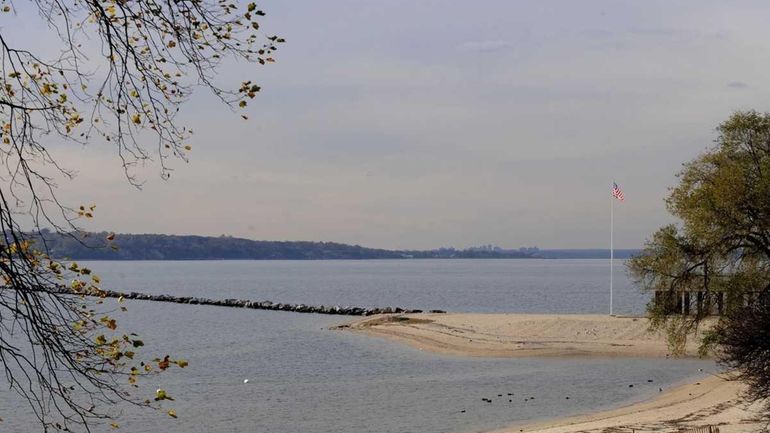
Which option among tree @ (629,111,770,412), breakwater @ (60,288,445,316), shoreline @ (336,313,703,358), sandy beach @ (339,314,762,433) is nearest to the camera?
sandy beach @ (339,314,762,433)

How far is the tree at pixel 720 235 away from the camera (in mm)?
31828

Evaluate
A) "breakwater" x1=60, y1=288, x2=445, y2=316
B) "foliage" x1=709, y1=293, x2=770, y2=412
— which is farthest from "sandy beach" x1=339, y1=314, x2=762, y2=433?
"breakwater" x1=60, y1=288, x2=445, y2=316

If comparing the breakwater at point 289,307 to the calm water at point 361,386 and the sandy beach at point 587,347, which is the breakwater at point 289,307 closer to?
the sandy beach at point 587,347

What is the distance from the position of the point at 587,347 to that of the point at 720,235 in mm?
25109

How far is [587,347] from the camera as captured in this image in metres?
56.6

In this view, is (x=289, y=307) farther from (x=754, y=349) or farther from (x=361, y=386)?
(x=754, y=349)

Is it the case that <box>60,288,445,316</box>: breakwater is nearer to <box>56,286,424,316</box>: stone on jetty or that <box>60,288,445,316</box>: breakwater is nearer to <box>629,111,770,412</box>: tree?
<box>56,286,424,316</box>: stone on jetty

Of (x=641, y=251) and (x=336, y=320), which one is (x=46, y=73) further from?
(x=336, y=320)

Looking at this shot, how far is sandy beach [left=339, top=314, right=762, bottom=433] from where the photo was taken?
2859cm

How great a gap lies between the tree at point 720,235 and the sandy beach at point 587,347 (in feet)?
8.55

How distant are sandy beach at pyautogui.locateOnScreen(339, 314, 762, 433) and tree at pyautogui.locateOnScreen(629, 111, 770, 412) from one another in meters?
2.61

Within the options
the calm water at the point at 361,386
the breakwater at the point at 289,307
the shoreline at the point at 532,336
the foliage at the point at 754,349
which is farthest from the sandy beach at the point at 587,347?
the breakwater at the point at 289,307

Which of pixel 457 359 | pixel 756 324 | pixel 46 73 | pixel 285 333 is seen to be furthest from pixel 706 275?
pixel 285 333

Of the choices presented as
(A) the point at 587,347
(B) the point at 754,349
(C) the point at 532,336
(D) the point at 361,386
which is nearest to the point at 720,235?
(B) the point at 754,349
